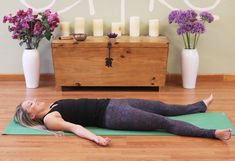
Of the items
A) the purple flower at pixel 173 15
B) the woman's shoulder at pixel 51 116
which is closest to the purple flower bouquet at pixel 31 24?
the purple flower at pixel 173 15

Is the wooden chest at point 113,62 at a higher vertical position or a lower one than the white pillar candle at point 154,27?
lower

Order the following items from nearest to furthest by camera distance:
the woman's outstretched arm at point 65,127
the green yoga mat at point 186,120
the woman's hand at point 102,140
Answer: the woman's hand at point 102,140
the woman's outstretched arm at point 65,127
the green yoga mat at point 186,120

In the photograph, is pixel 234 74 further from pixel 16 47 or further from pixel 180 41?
pixel 16 47

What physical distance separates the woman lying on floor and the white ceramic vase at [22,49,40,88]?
3.69ft

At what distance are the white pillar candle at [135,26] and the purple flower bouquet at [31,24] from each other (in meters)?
0.75

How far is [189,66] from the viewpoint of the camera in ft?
13.1

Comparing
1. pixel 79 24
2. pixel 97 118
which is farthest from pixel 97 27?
pixel 97 118

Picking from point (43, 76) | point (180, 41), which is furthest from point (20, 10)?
point (180, 41)

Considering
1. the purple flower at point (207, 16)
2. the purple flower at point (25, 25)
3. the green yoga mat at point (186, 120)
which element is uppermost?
the purple flower at point (207, 16)

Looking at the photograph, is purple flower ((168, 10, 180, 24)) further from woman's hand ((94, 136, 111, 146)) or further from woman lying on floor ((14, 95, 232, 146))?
woman's hand ((94, 136, 111, 146))

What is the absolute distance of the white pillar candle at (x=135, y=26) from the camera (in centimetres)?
409

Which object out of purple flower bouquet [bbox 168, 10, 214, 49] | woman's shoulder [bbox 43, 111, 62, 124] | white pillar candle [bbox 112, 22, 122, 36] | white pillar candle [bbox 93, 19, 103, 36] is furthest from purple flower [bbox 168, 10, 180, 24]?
woman's shoulder [bbox 43, 111, 62, 124]

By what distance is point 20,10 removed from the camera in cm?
392

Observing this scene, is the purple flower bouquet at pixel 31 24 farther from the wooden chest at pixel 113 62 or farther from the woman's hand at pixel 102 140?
the woman's hand at pixel 102 140
